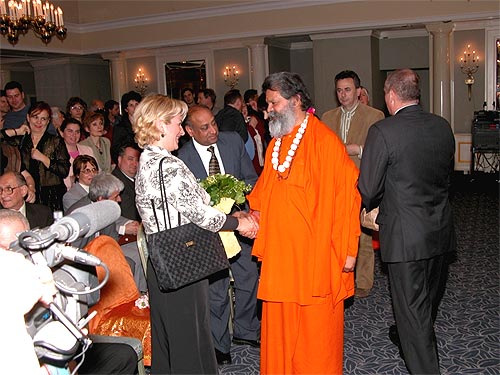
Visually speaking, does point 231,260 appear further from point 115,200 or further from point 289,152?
point 289,152

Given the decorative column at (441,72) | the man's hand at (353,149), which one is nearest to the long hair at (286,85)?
the man's hand at (353,149)

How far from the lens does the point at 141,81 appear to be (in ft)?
51.2

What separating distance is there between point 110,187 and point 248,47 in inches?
401

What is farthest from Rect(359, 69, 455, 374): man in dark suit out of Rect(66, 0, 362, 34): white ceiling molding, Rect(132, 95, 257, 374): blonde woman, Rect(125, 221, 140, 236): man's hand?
Rect(66, 0, 362, 34): white ceiling molding

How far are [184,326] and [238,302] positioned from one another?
3.74 feet

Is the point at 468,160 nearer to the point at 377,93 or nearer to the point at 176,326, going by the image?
the point at 377,93

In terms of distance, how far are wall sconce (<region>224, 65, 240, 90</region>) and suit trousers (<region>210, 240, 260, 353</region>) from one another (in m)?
10.8

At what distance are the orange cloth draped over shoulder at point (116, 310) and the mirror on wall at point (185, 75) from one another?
459 inches

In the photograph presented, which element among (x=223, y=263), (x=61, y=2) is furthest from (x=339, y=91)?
(x=61, y=2)

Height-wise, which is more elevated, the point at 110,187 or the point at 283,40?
the point at 283,40

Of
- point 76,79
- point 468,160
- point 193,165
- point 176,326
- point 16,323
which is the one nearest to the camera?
point 16,323

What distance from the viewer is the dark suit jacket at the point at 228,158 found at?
3975 mm

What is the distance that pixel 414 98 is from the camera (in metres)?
3.32

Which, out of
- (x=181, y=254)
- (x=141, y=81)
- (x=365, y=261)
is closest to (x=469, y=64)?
(x=141, y=81)
